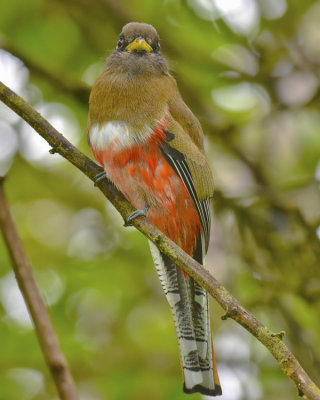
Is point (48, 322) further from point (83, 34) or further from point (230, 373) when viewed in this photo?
point (83, 34)

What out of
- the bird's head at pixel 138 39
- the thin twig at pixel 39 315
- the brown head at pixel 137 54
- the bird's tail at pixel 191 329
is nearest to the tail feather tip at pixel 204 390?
the bird's tail at pixel 191 329

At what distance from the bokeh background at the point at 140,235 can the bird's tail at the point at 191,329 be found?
0.95m

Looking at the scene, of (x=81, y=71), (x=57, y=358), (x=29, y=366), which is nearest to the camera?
(x=57, y=358)

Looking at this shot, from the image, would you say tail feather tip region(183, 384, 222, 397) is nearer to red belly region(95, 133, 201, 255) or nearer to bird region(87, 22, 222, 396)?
bird region(87, 22, 222, 396)

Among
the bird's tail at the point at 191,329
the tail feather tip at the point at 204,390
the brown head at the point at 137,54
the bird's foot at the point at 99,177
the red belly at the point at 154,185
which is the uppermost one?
the brown head at the point at 137,54

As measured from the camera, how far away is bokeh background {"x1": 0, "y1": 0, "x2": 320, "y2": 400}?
396 centimetres

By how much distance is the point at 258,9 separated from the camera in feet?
14.2

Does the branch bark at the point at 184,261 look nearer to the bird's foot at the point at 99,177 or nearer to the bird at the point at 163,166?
the bird's foot at the point at 99,177

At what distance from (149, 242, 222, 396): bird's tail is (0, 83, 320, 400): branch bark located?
0.49 meters

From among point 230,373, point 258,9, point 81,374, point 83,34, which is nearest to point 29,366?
point 81,374

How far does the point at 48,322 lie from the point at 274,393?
6.87 ft

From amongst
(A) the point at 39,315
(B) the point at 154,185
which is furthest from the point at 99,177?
(A) the point at 39,315

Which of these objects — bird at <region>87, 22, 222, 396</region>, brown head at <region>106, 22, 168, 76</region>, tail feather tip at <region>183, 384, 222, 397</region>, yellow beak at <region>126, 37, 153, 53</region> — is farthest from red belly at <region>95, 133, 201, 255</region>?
tail feather tip at <region>183, 384, 222, 397</region>

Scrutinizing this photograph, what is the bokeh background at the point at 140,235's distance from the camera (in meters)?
3.96
